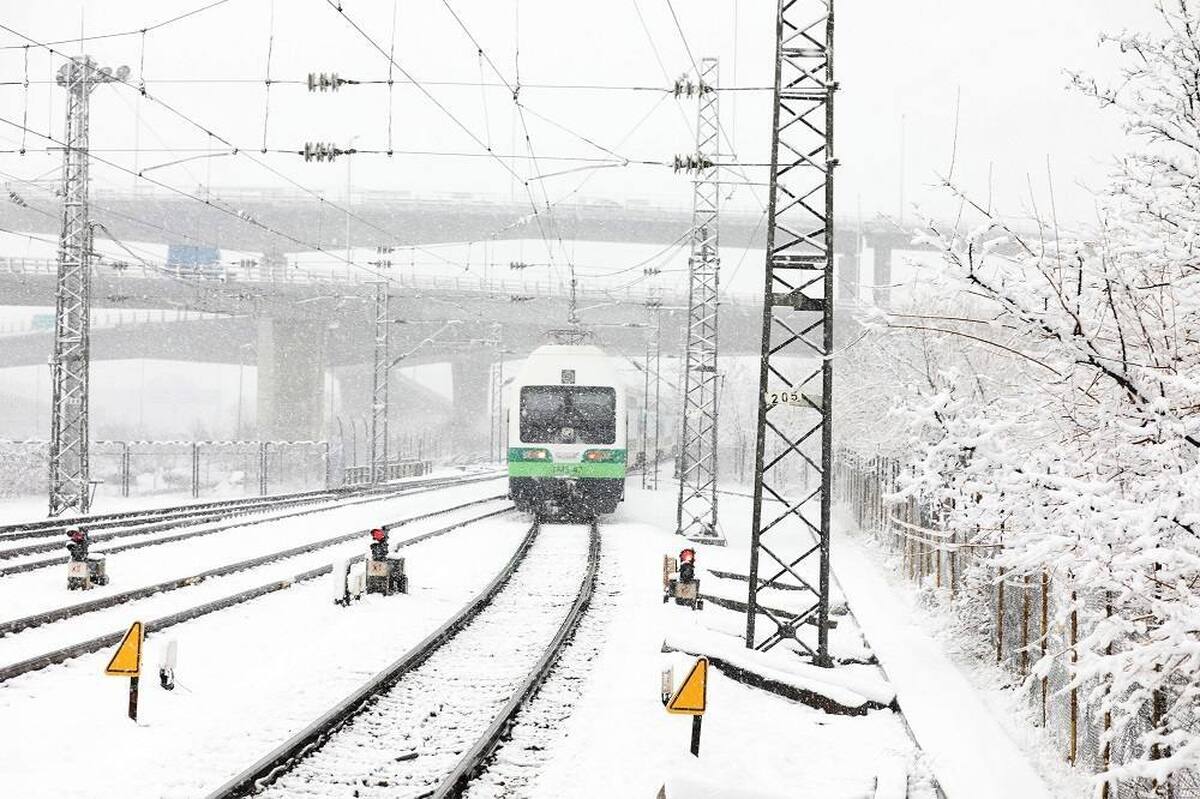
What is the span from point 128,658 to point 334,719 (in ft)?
5.33

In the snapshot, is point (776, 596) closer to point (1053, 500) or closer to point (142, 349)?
point (1053, 500)

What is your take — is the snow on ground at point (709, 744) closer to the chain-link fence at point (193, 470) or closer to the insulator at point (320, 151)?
the insulator at point (320, 151)

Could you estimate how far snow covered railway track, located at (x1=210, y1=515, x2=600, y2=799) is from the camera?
6.54 m

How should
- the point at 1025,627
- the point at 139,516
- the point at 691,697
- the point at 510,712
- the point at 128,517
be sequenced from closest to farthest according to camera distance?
the point at 691,697, the point at 510,712, the point at 1025,627, the point at 128,517, the point at 139,516

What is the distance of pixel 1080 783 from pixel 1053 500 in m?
4.01

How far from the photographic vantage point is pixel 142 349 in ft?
253

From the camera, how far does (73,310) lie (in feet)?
78.3

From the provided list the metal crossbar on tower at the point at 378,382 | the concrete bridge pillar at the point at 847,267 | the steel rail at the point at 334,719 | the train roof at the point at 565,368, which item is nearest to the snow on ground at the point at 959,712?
the steel rail at the point at 334,719

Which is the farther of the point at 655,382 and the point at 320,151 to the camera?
the point at 655,382

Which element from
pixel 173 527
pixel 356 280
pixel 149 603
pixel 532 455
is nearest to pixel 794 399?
pixel 149 603

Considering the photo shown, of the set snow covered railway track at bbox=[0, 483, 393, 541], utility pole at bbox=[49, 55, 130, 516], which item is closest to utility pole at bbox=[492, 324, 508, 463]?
snow covered railway track at bbox=[0, 483, 393, 541]

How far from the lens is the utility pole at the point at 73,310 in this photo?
23.4 m

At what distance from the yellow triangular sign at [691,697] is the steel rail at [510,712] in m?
1.24

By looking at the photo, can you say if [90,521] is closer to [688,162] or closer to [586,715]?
[688,162]
